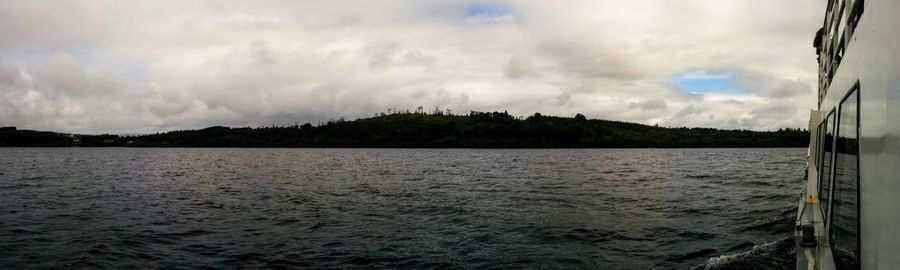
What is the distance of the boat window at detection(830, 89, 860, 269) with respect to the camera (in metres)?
4.42

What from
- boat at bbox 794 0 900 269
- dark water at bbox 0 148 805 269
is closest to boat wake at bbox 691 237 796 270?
dark water at bbox 0 148 805 269

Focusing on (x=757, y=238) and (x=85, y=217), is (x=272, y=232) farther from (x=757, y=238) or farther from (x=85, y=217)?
(x=757, y=238)

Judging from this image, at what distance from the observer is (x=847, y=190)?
505 cm

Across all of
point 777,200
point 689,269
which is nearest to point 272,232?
point 689,269

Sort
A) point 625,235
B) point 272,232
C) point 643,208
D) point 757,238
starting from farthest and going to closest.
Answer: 1. point 643,208
2. point 272,232
3. point 625,235
4. point 757,238

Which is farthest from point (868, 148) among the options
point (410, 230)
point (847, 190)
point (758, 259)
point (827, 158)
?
point (410, 230)

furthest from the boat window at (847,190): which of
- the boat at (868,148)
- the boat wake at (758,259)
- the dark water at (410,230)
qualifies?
the dark water at (410,230)

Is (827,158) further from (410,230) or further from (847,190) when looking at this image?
(410,230)

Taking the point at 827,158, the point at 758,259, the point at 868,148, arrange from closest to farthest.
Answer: the point at 868,148 < the point at 827,158 < the point at 758,259

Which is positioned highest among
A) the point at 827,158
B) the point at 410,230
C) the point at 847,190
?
the point at 827,158

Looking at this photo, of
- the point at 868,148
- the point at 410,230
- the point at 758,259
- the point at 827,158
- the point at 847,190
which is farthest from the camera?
the point at 410,230

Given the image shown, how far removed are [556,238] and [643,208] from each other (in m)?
9.05

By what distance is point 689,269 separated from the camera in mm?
13508

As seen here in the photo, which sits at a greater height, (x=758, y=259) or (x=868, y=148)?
(x=868, y=148)
